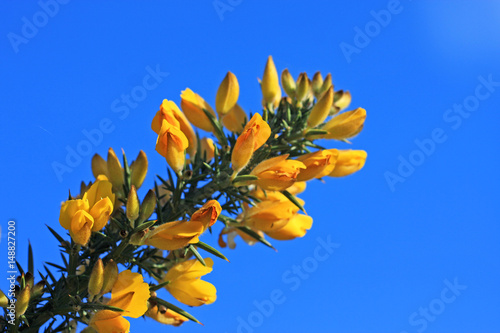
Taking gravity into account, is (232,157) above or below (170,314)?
above

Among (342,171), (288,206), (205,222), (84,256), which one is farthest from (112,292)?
(342,171)

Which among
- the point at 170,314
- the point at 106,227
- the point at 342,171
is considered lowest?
the point at 170,314

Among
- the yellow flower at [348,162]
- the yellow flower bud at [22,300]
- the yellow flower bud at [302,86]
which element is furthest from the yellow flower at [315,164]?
the yellow flower bud at [22,300]

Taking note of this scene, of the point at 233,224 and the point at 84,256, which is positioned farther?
the point at 233,224

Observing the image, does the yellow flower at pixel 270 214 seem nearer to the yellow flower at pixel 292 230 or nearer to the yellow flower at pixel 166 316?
the yellow flower at pixel 292 230

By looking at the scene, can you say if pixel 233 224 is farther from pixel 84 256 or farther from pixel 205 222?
pixel 84 256

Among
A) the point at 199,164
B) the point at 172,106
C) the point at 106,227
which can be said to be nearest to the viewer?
the point at 106,227

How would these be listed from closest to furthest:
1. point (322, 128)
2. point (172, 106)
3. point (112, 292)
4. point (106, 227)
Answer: point (112, 292) → point (106, 227) → point (172, 106) → point (322, 128)
